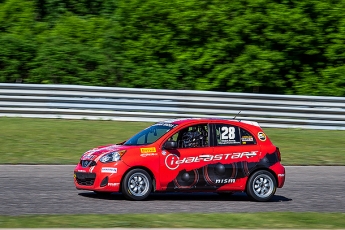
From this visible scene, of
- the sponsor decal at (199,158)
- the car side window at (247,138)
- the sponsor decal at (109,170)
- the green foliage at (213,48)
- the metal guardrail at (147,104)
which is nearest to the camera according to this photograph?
the sponsor decal at (109,170)

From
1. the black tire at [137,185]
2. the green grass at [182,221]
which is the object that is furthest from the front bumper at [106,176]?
the green grass at [182,221]

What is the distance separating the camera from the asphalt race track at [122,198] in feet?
34.0

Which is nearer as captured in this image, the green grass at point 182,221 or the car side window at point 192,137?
the green grass at point 182,221

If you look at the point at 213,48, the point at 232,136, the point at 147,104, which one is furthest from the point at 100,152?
the point at 213,48

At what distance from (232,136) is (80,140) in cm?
606

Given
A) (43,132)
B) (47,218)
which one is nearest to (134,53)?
(43,132)

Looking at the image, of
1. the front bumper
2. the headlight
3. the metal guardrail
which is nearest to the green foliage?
the metal guardrail

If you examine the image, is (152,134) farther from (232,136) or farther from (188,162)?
(232,136)

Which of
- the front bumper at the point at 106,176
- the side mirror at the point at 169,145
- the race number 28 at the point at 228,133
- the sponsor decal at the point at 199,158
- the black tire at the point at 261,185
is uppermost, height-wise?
the race number 28 at the point at 228,133

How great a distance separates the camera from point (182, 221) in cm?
925

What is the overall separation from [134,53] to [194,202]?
12498 millimetres

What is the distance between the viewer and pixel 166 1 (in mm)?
23484

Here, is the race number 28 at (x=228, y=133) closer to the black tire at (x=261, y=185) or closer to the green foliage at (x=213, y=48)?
the black tire at (x=261, y=185)

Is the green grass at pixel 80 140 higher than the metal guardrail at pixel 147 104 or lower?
lower
